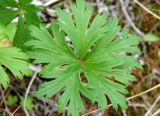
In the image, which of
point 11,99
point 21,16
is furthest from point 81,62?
point 11,99

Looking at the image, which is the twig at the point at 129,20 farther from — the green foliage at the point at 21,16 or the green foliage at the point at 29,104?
the green foliage at the point at 29,104

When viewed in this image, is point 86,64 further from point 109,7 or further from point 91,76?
point 109,7

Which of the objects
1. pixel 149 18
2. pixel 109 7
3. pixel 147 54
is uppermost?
pixel 109 7

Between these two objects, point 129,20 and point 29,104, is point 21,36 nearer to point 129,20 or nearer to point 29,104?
point 29,104

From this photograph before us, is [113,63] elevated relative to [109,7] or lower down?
lower down

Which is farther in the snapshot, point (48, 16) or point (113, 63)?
point (48, 16)

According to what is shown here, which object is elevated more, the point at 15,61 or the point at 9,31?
the point at 9,31

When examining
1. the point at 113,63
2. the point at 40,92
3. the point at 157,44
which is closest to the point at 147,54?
the point at 157,44

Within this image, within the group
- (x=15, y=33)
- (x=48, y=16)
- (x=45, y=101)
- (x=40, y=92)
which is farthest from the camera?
(x=48, y=16)
